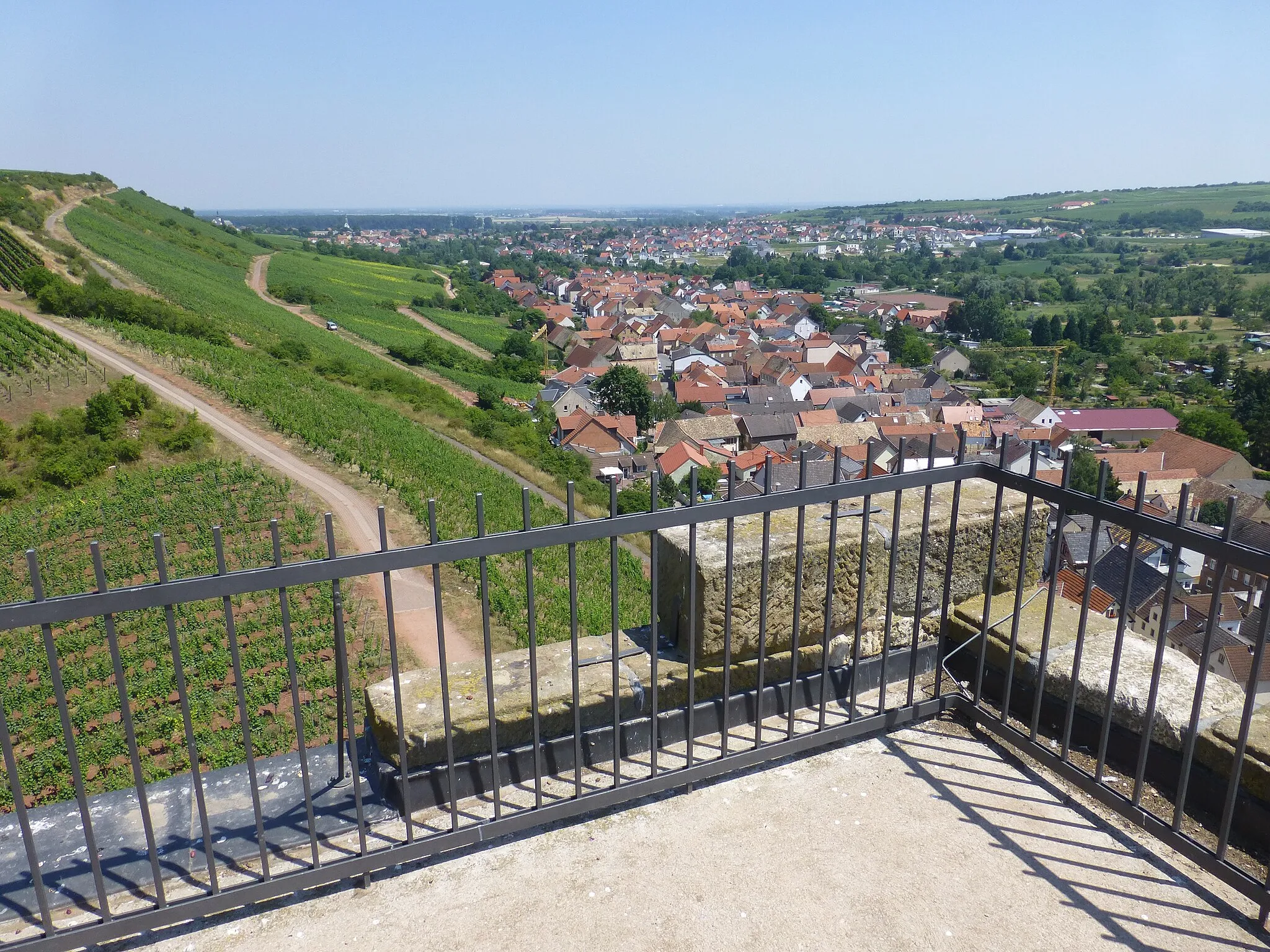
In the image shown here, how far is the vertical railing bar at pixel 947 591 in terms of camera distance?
402 centimetres

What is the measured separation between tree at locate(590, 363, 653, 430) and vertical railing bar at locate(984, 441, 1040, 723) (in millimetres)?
49117

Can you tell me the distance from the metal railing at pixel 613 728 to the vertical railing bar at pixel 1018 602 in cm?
2

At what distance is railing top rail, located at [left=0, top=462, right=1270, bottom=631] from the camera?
2436 millimetres

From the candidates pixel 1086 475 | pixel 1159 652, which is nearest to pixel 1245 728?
pixel 1159 652

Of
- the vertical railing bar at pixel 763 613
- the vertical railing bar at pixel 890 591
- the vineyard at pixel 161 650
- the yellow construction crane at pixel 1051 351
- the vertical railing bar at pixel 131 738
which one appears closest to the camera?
the vertical railing bar at pixel 131 738

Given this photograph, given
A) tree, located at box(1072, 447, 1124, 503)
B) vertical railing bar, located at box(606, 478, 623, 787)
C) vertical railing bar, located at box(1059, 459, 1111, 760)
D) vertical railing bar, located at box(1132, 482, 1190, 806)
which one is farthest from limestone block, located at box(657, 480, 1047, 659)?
tree, located at box(1072, 447, 1124, 503)

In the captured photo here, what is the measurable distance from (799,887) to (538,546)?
162cm

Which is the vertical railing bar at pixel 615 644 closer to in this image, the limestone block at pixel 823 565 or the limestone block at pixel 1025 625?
the limestone block at pixel 823 565

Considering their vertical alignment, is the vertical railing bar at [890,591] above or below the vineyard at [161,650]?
above

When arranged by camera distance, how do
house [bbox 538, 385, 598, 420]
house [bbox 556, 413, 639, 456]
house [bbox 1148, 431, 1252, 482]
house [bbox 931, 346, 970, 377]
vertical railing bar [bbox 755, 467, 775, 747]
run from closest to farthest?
vertical railing bar [bbox 755, 467, 775, 747] → house [bbox 556, 413, 639, 456] → house [bbox 1148, 431, 1252, 482] → house [bbox 538, 385, 598, 420] → house [bbox 931, 346, 970, 377]

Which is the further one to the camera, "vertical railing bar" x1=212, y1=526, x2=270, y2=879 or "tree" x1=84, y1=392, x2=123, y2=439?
"tree" x1=84, y1=392, x2=123, y2=439

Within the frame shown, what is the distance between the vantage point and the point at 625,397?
175ft

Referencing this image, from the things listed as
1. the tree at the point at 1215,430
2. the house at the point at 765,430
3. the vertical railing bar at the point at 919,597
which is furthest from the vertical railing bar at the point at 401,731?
the tree at the point at 1215,430

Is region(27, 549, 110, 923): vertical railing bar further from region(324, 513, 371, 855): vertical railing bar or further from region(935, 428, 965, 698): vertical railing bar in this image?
region(935, 428, 965, 698): vertical railing bar
